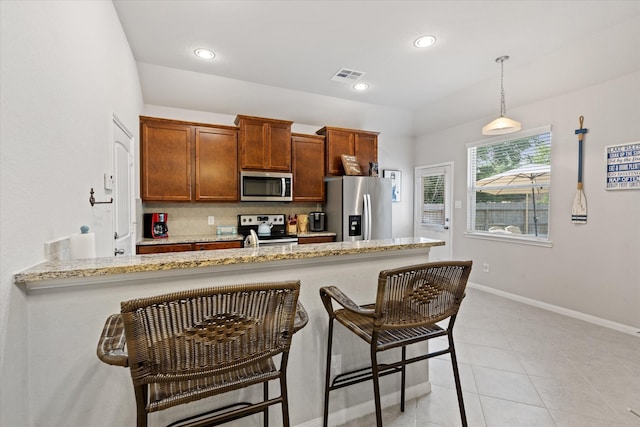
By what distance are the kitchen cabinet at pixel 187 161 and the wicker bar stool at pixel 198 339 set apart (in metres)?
2.96

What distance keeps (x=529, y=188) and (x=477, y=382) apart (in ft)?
9.37

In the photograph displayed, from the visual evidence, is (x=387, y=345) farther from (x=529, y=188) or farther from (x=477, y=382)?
(x=529, y=188)

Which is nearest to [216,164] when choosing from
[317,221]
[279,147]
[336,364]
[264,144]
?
[264,144]

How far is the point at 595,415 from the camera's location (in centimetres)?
179

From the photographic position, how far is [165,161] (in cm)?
363

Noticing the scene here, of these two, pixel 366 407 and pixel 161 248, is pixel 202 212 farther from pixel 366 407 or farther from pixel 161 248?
pixel 366 407

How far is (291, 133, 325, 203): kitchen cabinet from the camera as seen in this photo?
433 cm

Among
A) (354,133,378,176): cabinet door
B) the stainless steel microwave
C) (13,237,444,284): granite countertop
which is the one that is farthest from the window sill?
(13,237,444,284): granite countertop

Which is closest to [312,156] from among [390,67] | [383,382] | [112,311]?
[390,67]

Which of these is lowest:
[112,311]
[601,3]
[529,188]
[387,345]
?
[387,345]

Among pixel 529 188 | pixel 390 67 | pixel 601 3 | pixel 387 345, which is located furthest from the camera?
pixel 529 188

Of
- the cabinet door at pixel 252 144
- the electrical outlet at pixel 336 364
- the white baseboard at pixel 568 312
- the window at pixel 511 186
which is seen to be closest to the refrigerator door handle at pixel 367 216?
the cabinet door at pixel 252 144

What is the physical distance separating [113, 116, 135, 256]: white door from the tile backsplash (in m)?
0.91

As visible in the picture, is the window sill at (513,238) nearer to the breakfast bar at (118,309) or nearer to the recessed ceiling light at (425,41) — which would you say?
the recessed ceiling light at (425,41)
